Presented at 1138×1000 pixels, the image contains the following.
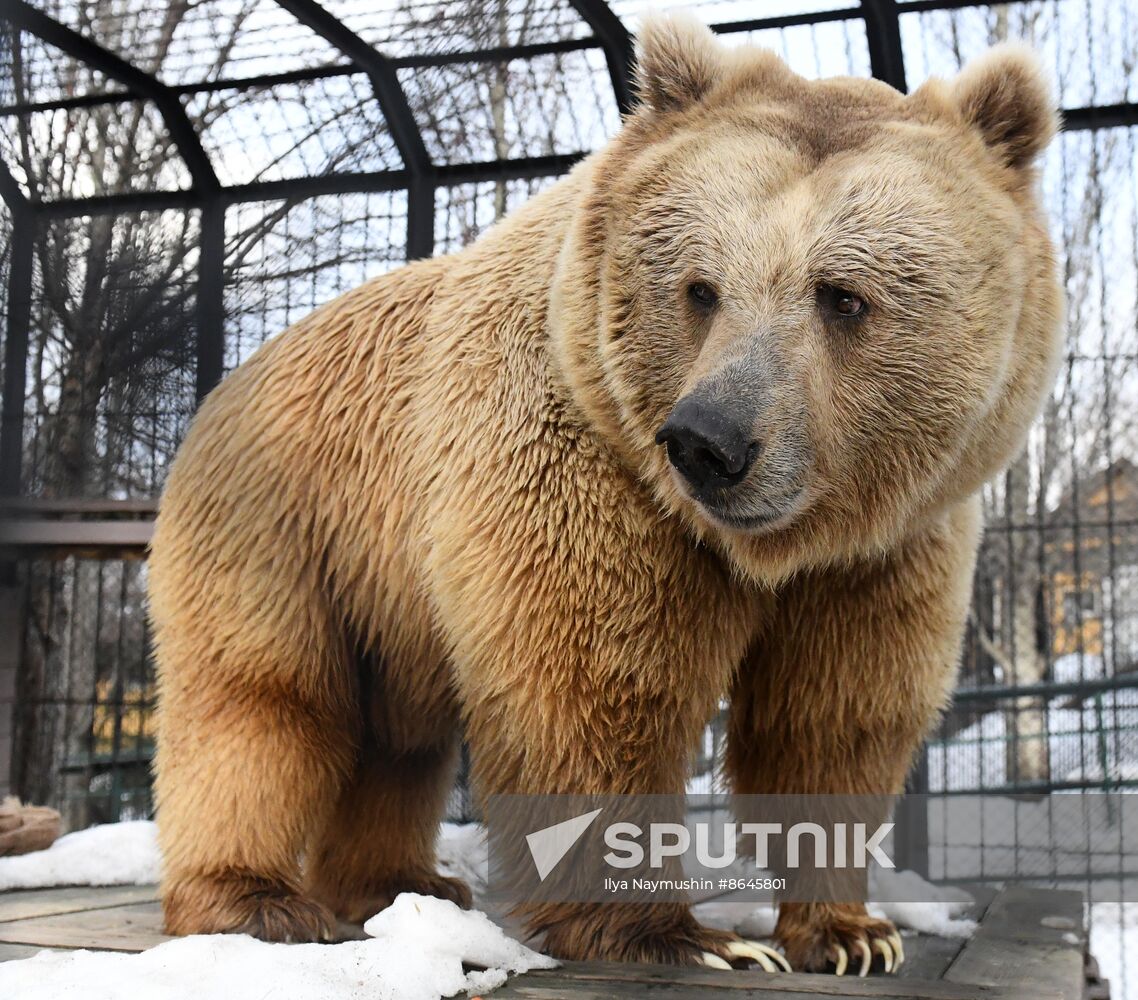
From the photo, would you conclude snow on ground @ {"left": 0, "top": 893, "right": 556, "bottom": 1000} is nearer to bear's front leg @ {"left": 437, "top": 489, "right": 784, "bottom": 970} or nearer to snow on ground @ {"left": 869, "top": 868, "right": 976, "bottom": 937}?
bear's front leg @ {"left": 437, "top": 489, "right": 784, "bottom": 970}

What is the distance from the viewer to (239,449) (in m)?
3.22

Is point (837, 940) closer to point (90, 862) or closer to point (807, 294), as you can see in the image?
point (807, 294)

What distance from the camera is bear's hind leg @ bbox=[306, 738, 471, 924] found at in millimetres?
3414

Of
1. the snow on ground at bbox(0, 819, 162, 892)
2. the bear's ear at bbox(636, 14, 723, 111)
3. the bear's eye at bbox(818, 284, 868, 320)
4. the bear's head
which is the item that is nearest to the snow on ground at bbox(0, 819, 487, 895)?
the snow on ground at bbox(0, 819, 162, 892)

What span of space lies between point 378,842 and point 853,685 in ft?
4.79

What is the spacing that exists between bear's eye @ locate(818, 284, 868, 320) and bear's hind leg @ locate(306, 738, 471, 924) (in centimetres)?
181

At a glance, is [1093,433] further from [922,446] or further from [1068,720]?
[922,446]

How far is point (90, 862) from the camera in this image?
4027 millimetres

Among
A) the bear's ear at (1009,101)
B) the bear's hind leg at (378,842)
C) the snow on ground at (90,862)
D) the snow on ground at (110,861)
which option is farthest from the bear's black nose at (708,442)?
the snow on ground at (90,862)

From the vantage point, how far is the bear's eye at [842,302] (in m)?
2.37

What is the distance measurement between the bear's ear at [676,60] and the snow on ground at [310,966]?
1864 millimetres

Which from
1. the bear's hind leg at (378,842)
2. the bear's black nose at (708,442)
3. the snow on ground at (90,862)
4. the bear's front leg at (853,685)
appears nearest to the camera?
the bear's black nose at (708,442)

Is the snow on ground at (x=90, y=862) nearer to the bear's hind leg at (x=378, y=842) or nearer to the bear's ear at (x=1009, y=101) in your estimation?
the bear's hind leg at (x=378, y=842)

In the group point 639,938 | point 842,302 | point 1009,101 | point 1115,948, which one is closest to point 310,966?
point 639,938
